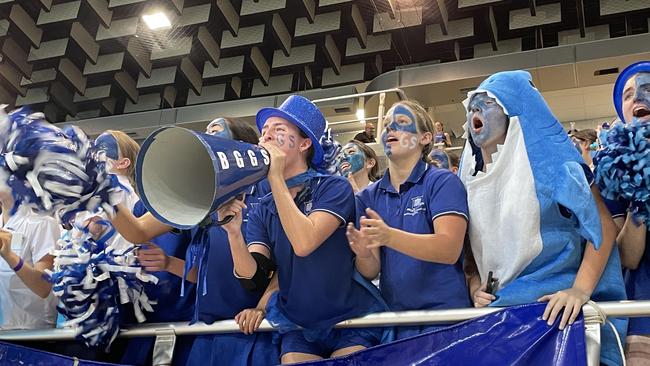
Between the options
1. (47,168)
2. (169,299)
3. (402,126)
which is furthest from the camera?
(169,299)

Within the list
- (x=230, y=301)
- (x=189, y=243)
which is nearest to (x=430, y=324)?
(x=230, y=301)

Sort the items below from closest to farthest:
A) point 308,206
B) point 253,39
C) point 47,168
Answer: point 47,168 → point 308,206 → point 253,39

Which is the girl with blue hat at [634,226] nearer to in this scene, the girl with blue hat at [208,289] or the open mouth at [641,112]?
the open mouth at [641,112]

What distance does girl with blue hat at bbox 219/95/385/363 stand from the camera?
157 cm

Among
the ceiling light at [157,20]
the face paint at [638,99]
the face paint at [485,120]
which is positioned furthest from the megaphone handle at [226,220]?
the ceiling light at [157,20]

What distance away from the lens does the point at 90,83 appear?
8.30 metres

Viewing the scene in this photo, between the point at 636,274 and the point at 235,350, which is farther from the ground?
the point at 636,274

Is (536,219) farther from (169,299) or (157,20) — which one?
(157,20)

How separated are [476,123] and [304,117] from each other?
468mm

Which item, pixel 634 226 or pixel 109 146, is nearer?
pixel 634 226

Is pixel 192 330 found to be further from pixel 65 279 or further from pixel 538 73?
pixel 538 73

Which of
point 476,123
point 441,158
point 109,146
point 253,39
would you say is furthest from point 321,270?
point 253,39

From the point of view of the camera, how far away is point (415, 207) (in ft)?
5.46

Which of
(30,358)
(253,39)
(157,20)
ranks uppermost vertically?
(157,20)
